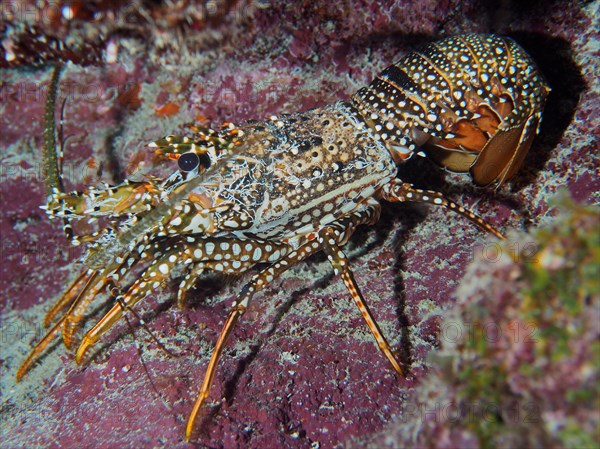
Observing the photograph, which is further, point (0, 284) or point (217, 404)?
point (0, 284)

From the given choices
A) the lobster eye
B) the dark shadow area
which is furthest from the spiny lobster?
the dark shadow area

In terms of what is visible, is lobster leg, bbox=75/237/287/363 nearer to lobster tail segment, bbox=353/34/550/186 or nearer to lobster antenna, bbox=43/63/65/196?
lobster antenna, bbox=43/63/65/196

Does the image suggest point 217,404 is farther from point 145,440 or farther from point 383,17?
point 383,17

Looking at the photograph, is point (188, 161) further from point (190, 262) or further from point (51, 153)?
point (51, 153)

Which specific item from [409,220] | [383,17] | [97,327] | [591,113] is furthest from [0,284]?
[591,113]

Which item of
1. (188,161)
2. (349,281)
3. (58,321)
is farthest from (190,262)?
(58,321)

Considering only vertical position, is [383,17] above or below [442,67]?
above

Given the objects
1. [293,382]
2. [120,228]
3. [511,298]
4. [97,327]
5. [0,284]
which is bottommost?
[0,284]
